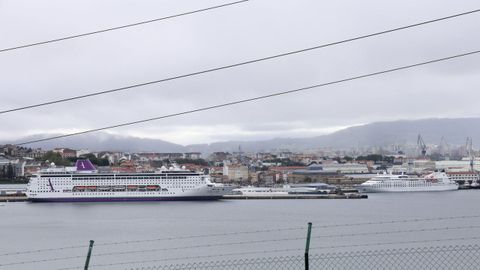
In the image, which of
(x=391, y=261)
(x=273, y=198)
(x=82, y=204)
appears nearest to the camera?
(x=391, y=261)

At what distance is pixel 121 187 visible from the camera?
3706 cm

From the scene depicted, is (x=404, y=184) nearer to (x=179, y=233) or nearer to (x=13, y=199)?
(x=13, y=199)

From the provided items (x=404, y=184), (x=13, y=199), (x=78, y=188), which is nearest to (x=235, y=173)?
(x=404, y=184)

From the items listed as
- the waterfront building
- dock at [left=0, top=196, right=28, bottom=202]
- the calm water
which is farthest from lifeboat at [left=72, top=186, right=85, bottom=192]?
the waterfront building

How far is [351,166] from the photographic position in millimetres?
75875

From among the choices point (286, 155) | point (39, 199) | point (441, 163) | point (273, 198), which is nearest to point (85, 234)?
point (39, 199)

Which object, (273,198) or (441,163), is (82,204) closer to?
(273,198)

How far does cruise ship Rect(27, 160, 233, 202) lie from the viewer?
3662 cm

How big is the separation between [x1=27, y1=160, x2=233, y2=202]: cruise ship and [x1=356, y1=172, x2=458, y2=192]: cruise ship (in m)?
16.1

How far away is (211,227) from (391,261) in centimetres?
1020

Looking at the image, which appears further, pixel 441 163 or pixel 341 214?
pixel 441 163

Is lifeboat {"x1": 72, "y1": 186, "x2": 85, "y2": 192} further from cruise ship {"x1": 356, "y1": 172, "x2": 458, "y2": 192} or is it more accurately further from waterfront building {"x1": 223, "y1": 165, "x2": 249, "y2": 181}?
waterfront building {"x1": 223, "y1": 165, "x2": 249, "y2": 181}

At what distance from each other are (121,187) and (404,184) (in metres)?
→ 20.6

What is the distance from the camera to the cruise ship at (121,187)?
A: 3662 cm
